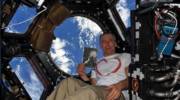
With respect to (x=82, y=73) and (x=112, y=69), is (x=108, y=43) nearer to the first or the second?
(x=112, y=69)

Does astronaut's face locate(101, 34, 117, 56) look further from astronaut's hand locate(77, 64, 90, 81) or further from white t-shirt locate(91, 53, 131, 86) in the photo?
astronaut's hand locate(77, 64, 90, 81)

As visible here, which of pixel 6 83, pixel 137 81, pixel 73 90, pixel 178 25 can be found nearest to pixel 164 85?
pixel 137 81

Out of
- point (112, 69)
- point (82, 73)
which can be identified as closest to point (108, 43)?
point (112, 69)

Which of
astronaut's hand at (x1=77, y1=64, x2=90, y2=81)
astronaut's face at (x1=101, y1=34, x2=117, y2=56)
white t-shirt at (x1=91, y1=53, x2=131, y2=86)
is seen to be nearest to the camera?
white t-shirt at (x1=91, y1=53, x2=131, y2=86)

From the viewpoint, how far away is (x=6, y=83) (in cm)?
410

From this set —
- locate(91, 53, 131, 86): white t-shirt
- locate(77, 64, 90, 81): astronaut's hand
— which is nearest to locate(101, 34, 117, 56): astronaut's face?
locate(91, 53, 131, 86): white t-shirt

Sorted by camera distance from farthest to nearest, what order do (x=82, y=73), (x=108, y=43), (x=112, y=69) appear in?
(x=82, y=73) < (x=108, y=43) < (x=112, y=69)

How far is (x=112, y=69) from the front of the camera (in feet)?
13.3

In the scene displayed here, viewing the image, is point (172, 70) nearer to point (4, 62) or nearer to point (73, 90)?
point (73, 90)

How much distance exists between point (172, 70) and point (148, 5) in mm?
547

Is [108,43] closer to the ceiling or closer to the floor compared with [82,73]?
closer to the ceiling

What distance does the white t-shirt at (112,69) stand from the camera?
157 inches

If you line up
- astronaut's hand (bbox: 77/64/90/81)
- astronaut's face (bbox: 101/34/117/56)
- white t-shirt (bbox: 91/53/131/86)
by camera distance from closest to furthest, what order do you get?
white t-shirt (bbox: 91/53/131/86)
astronaut's face (bbox: 101/34/117/56)
astronaut's hand (bbox: 77/64/90/81)

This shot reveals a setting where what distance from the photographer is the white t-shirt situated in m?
3.98
